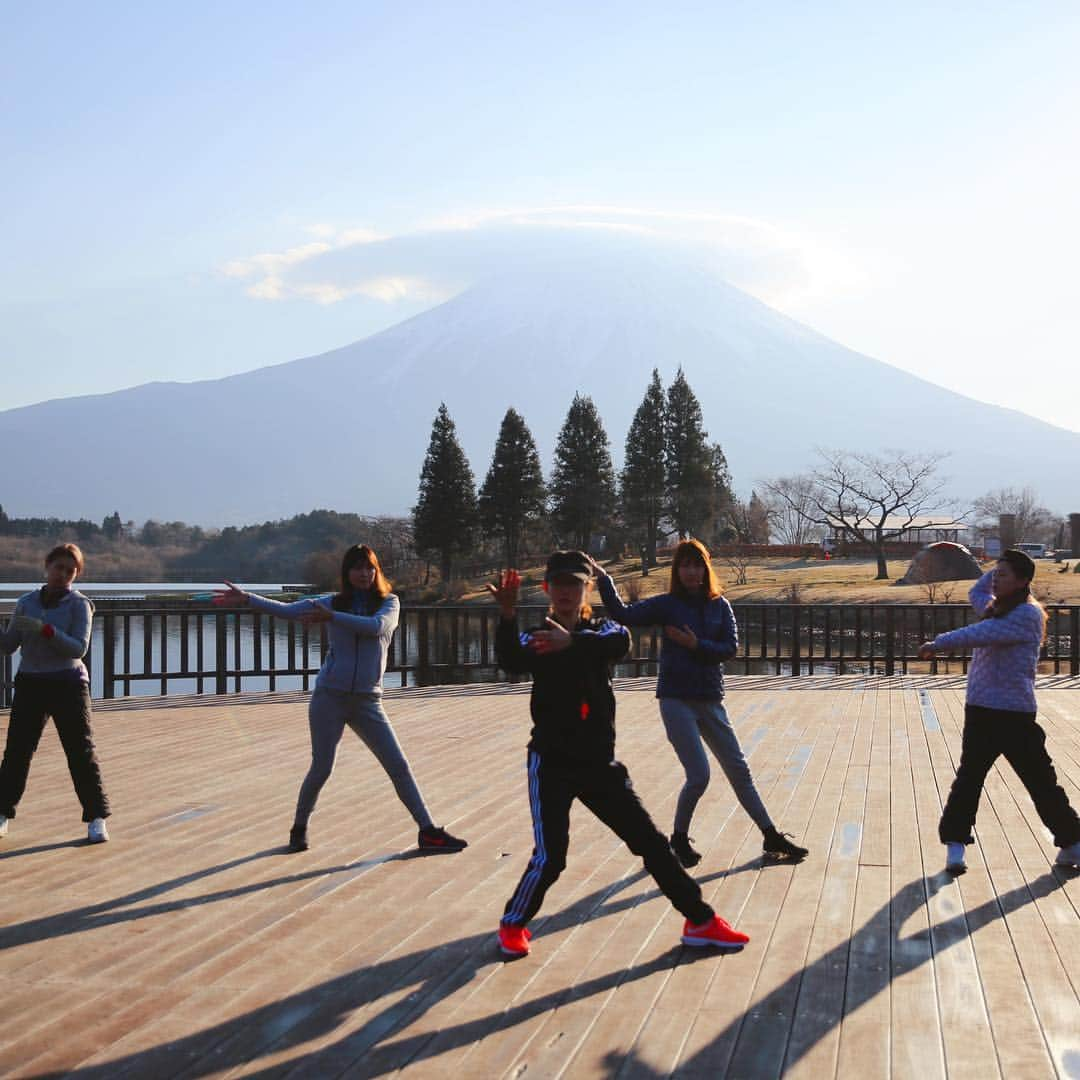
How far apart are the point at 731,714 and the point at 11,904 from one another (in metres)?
7.73

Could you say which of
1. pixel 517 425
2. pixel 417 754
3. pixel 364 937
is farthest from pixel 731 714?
pixel 517 425

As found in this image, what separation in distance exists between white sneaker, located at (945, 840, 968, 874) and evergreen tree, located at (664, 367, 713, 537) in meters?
67.8

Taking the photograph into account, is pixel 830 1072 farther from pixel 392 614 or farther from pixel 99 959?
pixel 392 614

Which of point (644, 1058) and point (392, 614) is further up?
point (392, 614)

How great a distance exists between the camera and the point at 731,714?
11969 mm

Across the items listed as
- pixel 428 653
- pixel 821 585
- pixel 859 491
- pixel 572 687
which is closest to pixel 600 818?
pixel 572 687

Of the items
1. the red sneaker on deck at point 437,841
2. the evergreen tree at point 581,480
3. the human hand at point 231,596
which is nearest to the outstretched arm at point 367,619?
the human hand at point 231,596

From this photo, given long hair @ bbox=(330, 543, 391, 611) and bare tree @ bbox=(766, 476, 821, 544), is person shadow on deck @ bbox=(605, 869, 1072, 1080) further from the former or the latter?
bare tree @ bbox=(766, 476, 821, 544)

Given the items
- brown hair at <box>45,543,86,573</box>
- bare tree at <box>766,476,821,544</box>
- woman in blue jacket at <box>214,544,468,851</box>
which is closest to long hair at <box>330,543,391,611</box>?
woman in blue jacket at <box>214,544,468,851</box>

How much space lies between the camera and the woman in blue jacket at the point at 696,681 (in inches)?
226

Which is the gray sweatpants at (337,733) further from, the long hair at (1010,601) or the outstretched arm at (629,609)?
the long hair at (1010,601)

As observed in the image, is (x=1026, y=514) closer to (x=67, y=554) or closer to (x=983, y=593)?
(x=983, y=593)

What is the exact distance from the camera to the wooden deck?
368cm

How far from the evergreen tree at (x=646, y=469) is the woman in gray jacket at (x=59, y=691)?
67403 mm
